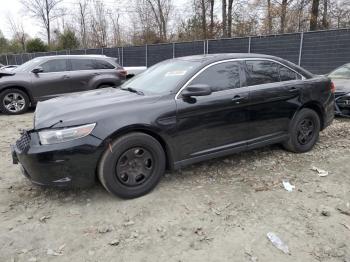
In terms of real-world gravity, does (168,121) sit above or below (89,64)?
below

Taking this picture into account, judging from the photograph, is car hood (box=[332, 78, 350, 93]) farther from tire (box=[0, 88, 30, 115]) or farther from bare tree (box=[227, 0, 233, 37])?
bare tree (box=[227, 0, 233, 37])

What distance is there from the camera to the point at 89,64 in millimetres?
10109

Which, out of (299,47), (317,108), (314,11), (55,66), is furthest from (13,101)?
(314,11)

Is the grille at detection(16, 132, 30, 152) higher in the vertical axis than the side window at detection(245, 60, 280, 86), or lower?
lower

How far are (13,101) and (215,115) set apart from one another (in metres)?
7.00

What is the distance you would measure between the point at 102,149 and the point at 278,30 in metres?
25.9

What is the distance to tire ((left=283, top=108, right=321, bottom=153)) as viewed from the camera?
5.21 m

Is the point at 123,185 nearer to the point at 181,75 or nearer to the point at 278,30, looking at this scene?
the point at 181,75

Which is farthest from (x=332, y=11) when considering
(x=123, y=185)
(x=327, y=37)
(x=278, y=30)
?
(x=123, y=185)

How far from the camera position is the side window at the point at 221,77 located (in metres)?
4.35

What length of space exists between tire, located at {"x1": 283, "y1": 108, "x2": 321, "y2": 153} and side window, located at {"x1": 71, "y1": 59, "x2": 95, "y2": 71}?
22.2 feet

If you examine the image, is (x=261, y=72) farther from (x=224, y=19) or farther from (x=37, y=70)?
(x=224, y=19)

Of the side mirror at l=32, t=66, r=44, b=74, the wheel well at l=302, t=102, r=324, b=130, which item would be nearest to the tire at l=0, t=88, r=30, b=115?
the side mirror at l=32, t=66, r=44, b=74

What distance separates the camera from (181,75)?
4.30m
